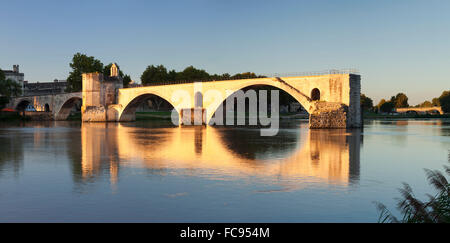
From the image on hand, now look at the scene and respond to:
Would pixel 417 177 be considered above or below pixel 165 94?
below

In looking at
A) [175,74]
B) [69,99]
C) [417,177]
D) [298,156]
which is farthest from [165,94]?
[417,177]

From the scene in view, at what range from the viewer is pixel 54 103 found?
85.7m

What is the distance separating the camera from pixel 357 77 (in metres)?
43.3

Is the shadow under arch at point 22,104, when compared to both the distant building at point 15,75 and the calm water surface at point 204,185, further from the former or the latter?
the calm water surface at point 204,185

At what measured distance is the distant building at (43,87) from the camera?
430 feet

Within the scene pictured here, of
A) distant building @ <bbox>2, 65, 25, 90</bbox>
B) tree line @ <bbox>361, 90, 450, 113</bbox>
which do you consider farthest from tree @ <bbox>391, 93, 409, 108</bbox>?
distant building @ <bbox>2, 65, 25, 90</bbox>

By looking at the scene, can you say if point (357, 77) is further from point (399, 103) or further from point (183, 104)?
point (399, 103)

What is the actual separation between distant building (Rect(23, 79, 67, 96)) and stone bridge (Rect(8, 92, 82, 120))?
124 ft

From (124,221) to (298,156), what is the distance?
41.7 ft

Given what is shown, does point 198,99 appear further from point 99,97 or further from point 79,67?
point 79,67

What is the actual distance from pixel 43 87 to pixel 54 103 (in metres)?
55.4

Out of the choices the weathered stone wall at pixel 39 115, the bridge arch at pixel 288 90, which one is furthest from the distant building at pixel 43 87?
the bridge arch at pixel 288 90

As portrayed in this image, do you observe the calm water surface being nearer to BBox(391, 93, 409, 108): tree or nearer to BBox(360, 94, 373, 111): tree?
BBox(360, 94, 373, 111): tree

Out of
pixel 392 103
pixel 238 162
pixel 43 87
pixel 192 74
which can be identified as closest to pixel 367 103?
pixel 392 103
